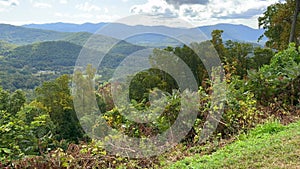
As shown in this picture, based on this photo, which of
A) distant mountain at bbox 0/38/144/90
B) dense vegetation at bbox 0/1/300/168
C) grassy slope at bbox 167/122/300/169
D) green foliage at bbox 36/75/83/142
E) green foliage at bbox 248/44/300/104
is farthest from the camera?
distant mountain at bbox 0/38/144/90

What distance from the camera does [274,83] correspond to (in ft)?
18.3

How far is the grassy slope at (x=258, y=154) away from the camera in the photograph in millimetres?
3077

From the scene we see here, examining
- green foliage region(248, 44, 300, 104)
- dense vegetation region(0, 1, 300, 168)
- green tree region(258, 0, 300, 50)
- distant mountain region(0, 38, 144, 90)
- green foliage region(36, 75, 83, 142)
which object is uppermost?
green tree region(258, 0, 300, 50)

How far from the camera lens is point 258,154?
330 centimetres

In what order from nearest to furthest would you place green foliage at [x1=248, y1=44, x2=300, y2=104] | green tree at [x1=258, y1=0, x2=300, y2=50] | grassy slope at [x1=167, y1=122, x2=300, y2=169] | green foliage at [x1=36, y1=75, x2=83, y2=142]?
grassy slope at [x1=167, y1=122, x2=300, y2=169], green foliage at [x1=248, y1=44, x2=300, y2=104], green tree at [x1=258, y1=0, x2=300, y2=50], green foliage at [x1=36, y1=75, x2=83, y2=142]

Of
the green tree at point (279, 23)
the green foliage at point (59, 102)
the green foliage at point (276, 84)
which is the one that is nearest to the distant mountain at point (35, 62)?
the green foliage at point (59, 102)

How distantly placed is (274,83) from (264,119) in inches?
46.1

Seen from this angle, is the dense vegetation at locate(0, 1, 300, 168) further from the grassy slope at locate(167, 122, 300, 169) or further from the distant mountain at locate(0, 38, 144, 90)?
the distant mountain at locate(0, 38, 144, 90)

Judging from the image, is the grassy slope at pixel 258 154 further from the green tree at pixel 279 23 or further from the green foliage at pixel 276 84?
the green tree at pixel 279 23

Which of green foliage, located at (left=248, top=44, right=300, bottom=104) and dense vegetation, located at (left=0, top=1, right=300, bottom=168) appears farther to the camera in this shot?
green foliage, located at (left=248, top=44, right=300, bottom=104)

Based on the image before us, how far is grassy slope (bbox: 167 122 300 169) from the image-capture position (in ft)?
10.1

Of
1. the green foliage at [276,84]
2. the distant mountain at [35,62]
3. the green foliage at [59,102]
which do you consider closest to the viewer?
the green foliage at [276,84]

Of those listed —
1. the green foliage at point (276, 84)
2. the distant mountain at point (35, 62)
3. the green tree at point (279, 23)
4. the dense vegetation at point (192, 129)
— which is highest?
the green tree at point (279, 23)

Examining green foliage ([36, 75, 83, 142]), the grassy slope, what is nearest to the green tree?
the grassy slope
